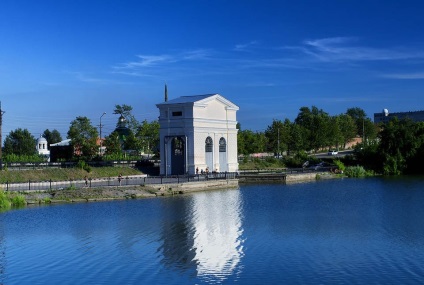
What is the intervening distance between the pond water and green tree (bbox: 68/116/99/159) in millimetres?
28791

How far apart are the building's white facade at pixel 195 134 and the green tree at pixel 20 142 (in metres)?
61.7

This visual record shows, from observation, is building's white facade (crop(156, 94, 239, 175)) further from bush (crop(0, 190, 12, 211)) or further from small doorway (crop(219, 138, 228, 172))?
bush (crop(0, 190, 12, 211))

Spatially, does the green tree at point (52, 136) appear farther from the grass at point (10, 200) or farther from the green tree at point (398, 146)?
the grass at point (10, 200)

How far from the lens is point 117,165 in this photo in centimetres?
7331

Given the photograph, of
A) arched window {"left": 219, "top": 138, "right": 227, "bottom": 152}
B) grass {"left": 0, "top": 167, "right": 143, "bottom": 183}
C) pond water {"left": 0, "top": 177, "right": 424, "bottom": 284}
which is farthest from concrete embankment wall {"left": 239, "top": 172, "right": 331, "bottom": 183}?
pond water {"left": 0, "top": 177, "right": 424, "bottom": 284}

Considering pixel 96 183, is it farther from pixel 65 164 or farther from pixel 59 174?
pixel 65 164

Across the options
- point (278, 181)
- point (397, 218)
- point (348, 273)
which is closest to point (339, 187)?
point (278, 181)

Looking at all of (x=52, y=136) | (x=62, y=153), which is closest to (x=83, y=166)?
(x=62, y=153)

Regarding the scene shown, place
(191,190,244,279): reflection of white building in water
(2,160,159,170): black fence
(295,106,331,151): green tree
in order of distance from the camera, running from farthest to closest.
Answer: (295,106,331,151): green tree → (2,160,159,170): black fence → (191,190,244,279): reflection of white building in water

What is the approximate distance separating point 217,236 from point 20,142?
104 metres

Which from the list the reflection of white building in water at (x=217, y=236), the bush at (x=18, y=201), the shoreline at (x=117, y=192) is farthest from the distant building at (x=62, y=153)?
the bush at (x=18, y=201)

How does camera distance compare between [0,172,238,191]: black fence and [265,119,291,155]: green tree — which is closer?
[0,172,238,191]: black fence

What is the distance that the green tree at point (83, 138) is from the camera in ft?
254

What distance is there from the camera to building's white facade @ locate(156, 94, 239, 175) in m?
72.6
